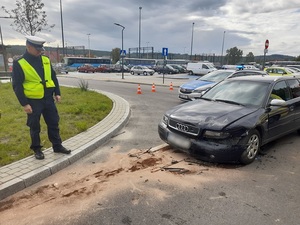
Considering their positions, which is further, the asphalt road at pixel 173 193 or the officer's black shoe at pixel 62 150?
the officer's black shoe at pixel 62 150

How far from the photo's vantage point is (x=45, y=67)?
13.8 ft

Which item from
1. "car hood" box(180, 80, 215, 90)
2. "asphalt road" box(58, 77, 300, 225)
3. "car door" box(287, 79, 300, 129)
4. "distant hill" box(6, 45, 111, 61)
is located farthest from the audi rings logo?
"distant hill" box(6, 45, 111, 61)

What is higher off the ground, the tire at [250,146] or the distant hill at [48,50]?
the distant hill at [48,50]

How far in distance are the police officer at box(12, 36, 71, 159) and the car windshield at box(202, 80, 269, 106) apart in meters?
3.29

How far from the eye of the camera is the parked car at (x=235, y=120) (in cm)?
417

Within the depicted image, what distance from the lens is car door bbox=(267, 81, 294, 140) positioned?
16.1 feet

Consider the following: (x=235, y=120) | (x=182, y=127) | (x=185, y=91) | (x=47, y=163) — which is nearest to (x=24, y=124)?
(x=47, y=163)

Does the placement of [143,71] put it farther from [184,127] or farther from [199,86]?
[184,127]

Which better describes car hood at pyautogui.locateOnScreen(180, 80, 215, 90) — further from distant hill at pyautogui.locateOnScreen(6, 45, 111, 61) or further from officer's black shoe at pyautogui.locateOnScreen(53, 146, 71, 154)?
distant hill at pyautogui.locateOnScreen(6, 45, 111, 61)

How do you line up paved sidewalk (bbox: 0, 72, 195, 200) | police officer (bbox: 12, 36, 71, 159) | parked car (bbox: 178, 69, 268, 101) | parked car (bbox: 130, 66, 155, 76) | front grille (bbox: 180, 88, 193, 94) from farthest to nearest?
parked car (bbox: 130, 66, 155, 76)
front grille (bbox: 180, 88, 193, 94)
parked car (bbox: 178, 69, 268, 101)
police officer (bbox: 12, 36, 71, 159)
paved sidewalk (bbox: 0, 72, 195, 200)

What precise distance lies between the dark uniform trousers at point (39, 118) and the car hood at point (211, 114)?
2.14m

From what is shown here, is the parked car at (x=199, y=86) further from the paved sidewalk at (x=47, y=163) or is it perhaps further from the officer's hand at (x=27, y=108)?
the officer's hand at (x=27, y=108)

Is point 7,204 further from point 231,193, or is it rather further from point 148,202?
point 231,193

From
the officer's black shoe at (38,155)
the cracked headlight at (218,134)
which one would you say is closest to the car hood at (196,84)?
the cracked headlight at (218,134)
